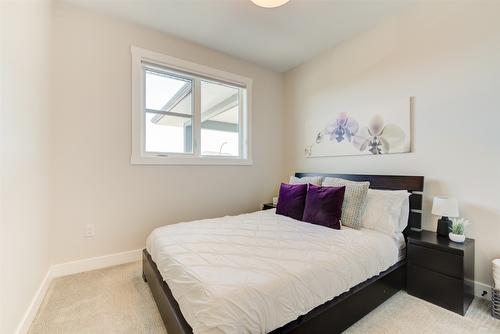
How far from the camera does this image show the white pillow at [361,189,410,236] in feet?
6.74

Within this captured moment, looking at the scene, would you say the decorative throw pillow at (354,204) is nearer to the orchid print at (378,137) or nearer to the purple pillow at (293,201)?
the purple pillow at (293,201)

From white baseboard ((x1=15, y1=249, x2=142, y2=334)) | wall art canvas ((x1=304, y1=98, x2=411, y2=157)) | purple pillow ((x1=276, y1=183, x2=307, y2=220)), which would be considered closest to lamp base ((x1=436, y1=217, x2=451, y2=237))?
wall art canvas ((x1=304, y1=98, x2=411, y2=157))

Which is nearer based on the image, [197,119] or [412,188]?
[412,188]

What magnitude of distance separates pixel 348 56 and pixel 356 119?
2.84ft

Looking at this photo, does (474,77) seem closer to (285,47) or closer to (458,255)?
(458,255)

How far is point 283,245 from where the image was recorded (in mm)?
1690

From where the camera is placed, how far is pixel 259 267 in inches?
52.6

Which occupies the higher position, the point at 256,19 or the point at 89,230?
the point at 256,19

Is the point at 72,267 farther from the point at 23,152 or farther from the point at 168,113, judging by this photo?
the point at 168,113

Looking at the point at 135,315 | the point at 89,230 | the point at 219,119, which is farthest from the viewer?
the point at 219,119

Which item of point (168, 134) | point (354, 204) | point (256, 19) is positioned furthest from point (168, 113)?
point (354, 204)

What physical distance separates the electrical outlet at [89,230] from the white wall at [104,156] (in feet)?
0.14

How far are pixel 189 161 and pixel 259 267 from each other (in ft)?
6.52

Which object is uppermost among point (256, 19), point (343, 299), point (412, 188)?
point (256, 19)
